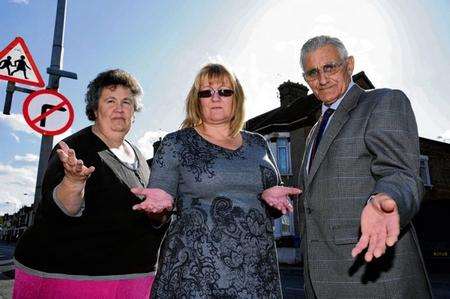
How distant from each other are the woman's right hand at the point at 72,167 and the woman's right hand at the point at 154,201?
1.29 ft

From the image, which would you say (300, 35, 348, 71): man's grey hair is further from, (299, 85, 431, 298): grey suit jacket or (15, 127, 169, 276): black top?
(15, 127, 169, 276): black top

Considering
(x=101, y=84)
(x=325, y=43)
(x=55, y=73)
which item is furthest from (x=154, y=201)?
(x=55, y=73)

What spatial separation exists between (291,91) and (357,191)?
24648mm

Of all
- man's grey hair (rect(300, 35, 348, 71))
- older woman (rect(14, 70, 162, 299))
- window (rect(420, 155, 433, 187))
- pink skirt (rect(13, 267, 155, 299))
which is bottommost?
pink skirt (rect(13, 267, 155, 299))

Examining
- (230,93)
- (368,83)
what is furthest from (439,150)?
(230,93)

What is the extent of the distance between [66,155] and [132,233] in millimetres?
789

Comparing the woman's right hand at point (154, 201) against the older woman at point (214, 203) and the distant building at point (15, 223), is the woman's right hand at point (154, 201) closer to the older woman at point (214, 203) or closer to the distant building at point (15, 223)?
the older woman at point (214, 203)

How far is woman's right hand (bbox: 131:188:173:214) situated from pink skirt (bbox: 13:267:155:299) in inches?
32.1

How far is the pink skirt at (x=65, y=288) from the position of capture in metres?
2.39

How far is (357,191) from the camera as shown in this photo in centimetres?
214


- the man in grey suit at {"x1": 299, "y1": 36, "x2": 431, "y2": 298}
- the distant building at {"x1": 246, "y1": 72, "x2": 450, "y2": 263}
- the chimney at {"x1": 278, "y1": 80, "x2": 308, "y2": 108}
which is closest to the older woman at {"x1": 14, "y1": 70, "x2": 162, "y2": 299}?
the man in grey suit at {"x1": 299, "y1": 36, "x2": 431, "y2": 298}

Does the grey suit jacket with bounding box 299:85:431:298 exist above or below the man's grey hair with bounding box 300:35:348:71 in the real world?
below

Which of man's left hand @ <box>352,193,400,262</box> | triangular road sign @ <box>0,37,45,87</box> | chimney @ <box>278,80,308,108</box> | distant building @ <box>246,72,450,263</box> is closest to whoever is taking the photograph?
man's left hand @ <box>352,193,400,262</box>

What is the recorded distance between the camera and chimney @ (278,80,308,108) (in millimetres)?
26031
